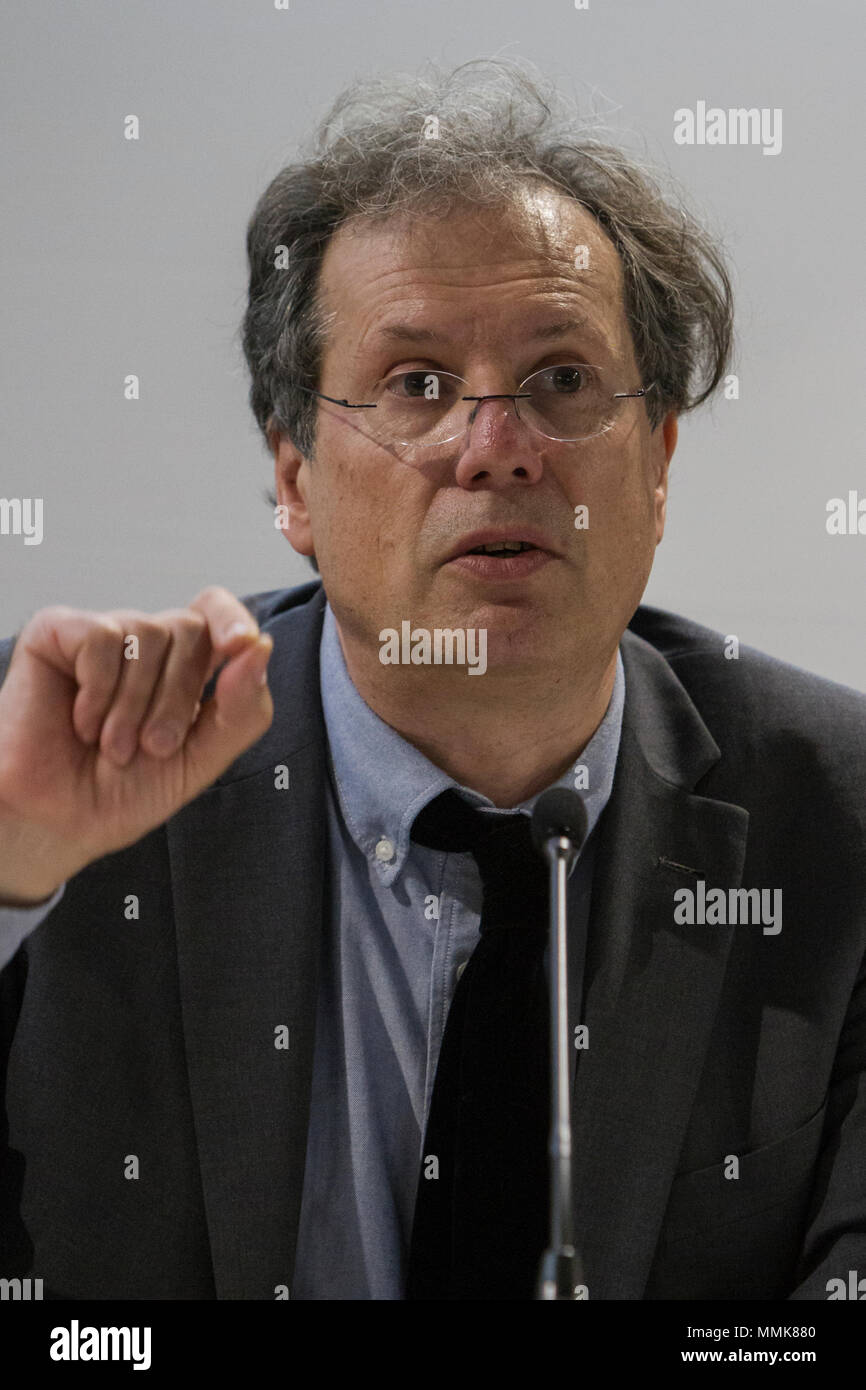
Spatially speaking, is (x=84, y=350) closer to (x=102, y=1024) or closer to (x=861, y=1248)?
(x=102, y=1024)

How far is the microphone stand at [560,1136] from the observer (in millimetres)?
932

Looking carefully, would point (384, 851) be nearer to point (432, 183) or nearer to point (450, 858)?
point (450, 858)

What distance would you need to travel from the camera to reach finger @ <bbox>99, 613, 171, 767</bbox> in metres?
1.17

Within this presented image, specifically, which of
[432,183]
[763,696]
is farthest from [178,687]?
[763,696]

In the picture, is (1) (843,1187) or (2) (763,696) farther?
(2) (763,696)

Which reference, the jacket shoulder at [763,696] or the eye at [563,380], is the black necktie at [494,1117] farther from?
the eye at [563,380]

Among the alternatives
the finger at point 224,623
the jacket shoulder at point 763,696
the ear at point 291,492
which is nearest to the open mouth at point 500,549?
the ear at point 291,492

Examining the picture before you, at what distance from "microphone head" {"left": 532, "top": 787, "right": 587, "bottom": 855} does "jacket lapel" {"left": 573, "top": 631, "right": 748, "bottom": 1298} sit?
0.50m

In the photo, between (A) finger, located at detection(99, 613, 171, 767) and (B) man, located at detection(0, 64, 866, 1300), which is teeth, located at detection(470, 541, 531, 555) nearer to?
(B) man, located at detection(0, 64, 866, 1300)

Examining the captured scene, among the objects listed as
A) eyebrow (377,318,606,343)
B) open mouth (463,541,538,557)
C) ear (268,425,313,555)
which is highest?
eyebrow (377,318,606,343)

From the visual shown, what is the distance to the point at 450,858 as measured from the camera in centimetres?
174

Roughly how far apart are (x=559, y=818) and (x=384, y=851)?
568 mm

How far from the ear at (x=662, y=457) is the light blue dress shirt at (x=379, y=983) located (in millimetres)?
330

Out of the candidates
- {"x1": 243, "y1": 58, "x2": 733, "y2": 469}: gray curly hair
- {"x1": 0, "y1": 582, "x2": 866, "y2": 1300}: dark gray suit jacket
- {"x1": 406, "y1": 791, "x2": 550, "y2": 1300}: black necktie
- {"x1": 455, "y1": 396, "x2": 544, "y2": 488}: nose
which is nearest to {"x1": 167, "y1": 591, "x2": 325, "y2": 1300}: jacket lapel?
{"x1": 0, "y1": 582, "x2": 866, "y2": 1300}: dark gray suit jacket
